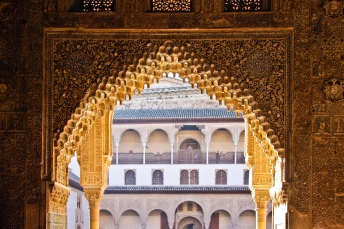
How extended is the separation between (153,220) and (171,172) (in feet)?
8.85

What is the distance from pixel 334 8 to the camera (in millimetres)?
9688

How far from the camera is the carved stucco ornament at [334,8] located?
969cm

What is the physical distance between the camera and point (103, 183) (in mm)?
14484

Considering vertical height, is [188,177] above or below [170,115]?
below

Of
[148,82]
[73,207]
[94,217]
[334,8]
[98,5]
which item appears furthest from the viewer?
[73,207]

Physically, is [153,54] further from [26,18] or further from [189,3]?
[26,18]

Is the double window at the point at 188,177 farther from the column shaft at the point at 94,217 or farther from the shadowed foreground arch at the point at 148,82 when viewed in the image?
the shadowed foreground arch at the point at 148,82

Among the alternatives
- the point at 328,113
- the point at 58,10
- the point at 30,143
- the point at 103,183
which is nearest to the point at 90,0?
the point at 58,10

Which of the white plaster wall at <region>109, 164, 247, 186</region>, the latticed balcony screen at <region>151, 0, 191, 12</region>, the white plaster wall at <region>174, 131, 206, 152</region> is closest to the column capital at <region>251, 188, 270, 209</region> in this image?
the latticed balcony screen at <region>151, 0, 191, 12</region>

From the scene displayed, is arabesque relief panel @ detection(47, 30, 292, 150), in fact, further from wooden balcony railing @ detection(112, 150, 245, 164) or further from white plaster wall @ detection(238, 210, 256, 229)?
wooden balcony railing @ detection(112, 150, 245, 164)

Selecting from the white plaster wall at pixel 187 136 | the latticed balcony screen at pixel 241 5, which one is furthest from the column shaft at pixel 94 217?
the white plaster wall at pixel 187 136

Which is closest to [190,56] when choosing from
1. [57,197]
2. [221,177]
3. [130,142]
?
[57,197]

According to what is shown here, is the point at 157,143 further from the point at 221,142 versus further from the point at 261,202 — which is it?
the point at 261,202

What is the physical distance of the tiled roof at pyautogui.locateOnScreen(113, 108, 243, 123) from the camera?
1436 inches
